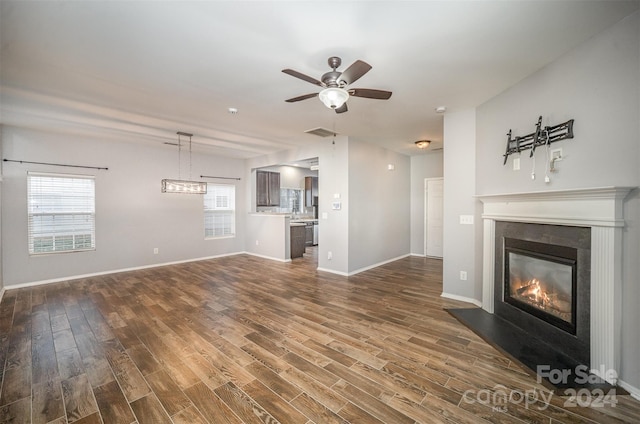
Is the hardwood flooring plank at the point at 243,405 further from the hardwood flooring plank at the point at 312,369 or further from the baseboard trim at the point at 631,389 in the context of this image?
the baseboard trim at the point at 631,389

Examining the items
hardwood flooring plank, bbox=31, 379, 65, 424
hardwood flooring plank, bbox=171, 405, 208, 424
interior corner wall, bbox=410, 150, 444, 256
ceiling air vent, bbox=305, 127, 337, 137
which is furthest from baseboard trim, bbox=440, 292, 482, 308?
hardwood flooring plank, bbox=31, 379, 65, 424

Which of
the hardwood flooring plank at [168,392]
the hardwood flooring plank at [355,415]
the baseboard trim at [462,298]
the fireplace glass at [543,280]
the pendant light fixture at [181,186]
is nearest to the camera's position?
the hardwood flooring plank at [355,415]

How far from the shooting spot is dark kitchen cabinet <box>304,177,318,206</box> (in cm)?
946

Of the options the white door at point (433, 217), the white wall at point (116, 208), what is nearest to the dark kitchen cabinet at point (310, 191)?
the white wall at point (116, 208)

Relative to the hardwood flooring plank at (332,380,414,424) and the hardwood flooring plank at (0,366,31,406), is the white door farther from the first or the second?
the hardwood flooring plank at (0,366,31,406)

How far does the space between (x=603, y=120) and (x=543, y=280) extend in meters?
1.55

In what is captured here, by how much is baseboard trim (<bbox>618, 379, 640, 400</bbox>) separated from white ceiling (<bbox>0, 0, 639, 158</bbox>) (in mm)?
2717

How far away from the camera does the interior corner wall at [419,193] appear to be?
6930 millimetres

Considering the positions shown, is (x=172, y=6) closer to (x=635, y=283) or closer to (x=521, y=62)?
(x=521, y=62)

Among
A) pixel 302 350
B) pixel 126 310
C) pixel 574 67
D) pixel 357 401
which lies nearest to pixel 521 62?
pixel 574 67

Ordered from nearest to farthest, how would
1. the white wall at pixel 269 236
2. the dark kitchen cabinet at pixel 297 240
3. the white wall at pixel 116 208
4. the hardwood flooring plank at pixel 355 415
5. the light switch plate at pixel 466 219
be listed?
1. the hardwood flooring plank at pixel 355 415
2. the light switch plate at pixel 466 219
3. the white wall at pixel 116 208
4. the white wall at pixel 269 236
5. the dark kitchen cabinet at pixel 297 240

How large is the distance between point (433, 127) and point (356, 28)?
3.03 m

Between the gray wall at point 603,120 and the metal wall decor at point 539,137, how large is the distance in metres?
0.05

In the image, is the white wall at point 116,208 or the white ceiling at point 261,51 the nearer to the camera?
the white ceiling at point 261,51
